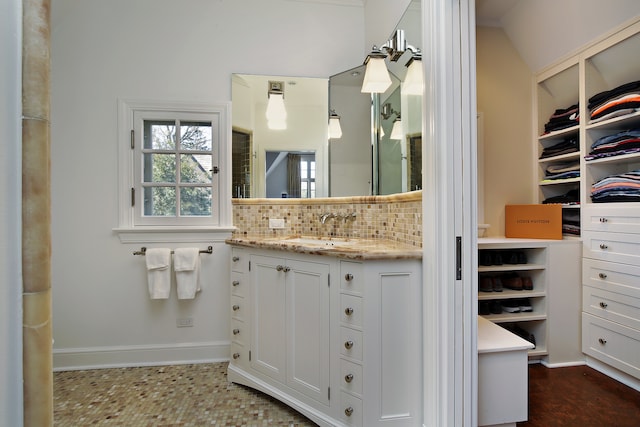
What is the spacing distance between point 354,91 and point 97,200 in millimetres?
2083

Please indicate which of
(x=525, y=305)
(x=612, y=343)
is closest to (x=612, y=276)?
(x=612, y=343)

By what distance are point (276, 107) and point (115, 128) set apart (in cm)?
120

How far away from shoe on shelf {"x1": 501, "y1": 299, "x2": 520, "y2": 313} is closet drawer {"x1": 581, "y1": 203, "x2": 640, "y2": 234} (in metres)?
0.69

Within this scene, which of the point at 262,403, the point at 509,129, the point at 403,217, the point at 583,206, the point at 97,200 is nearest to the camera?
the point at 403,217

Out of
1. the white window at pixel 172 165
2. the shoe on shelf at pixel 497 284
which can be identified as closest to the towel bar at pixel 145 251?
the white window at pixel 172 165

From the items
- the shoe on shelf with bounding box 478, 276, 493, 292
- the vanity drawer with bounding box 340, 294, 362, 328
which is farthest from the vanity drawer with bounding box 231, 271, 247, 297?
the shoe on shelf with bounding box 478, 276, 493, 292

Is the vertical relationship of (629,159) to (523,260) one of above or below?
above

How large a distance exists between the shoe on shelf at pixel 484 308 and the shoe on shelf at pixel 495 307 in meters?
0.02

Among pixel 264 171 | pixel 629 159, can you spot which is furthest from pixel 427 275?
pixel 629 159

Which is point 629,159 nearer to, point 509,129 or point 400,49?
point 509,129

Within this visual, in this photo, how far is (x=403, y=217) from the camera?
5.78ft

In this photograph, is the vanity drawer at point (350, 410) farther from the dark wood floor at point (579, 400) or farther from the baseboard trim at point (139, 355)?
the baseboard trim at point (139, 355)

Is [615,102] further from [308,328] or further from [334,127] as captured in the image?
[308,328]

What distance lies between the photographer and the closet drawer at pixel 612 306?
189 cm
